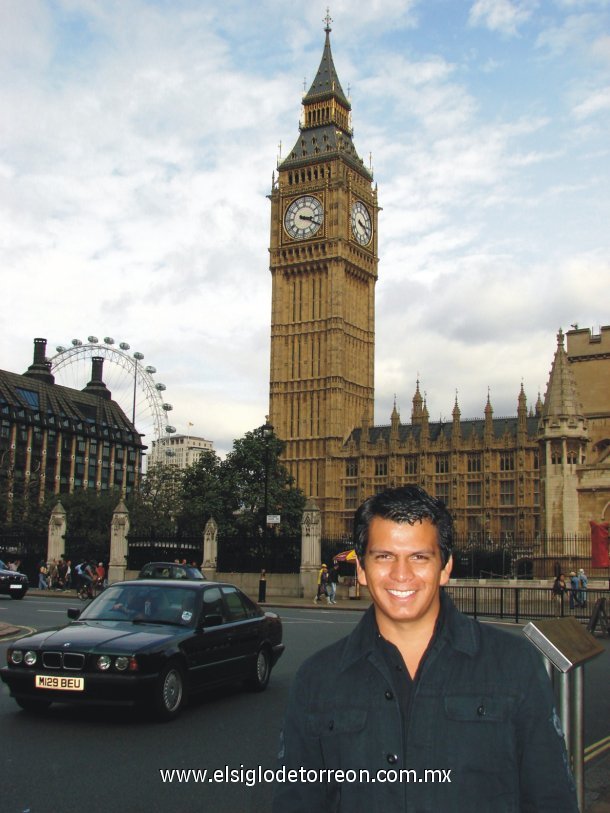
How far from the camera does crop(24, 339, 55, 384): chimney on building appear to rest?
121312 mm

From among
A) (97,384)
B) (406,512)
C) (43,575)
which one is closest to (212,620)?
(406,512)

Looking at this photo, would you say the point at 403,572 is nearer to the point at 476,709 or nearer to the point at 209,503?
the point at 476,709

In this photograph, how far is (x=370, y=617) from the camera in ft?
10.9

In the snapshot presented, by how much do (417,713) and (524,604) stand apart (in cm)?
2529

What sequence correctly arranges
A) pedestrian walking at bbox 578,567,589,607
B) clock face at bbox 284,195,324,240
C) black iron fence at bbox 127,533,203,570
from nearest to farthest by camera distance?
pedestrian walking at bbox 578,567,589,607 < black iron fence at bbox 127,533,203,570 < clock face at bbox 284,195,324,240

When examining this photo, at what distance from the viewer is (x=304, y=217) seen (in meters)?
97.4

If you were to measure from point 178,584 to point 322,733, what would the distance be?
804cm

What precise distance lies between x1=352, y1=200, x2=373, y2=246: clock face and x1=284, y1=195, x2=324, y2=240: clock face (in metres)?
3.83

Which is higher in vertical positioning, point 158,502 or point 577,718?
point 158,502

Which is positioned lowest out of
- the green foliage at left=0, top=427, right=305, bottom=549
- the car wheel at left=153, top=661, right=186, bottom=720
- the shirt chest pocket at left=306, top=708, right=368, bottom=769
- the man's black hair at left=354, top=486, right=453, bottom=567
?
the car wheel at left=153, top=661, right=186, bottom=720

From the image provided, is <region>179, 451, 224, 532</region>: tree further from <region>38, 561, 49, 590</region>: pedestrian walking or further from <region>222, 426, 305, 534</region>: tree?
<region>38, 561, 49, 590</region>: pedestrian walking

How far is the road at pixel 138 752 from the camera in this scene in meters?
6.52

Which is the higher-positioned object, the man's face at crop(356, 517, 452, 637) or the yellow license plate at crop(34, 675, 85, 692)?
the man's face at crop(356, 517, 452, 637)

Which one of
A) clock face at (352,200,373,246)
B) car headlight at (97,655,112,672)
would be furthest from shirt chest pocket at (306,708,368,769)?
clock face at (352,200,373,246)
